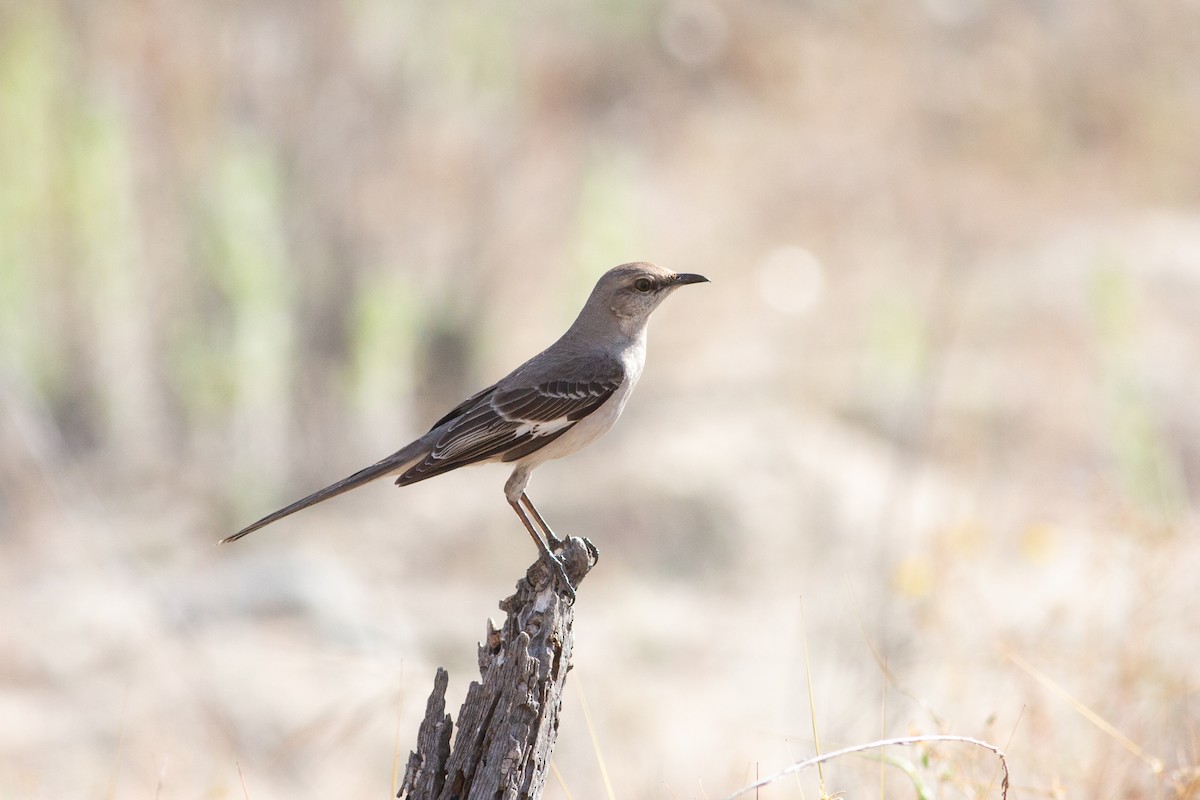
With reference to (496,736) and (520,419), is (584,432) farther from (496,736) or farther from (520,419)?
(496,736)

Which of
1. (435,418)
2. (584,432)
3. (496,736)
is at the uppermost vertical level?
(435,418)

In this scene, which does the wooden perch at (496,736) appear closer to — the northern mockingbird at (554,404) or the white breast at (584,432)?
the northern mockingbird at (554,404)

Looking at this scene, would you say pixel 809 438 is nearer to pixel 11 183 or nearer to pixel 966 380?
pixel 966 380

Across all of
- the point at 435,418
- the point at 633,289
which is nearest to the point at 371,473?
the point at 633,289

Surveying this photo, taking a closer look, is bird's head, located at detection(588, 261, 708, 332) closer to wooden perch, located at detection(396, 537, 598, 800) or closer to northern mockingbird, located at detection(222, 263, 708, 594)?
northern mockingbird, located at detection(222, 263, 708, 594)

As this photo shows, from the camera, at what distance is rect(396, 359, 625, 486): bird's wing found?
437 centimetres

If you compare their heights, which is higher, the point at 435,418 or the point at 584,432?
the point at 435,418

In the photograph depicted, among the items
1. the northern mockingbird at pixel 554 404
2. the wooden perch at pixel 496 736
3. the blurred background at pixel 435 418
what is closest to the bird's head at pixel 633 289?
the northern mockingbird at pixel 554 404

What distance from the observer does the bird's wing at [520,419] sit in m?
4.37

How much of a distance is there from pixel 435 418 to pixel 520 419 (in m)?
7.16

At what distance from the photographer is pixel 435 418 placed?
37.9 ft

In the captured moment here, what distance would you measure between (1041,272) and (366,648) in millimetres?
8669

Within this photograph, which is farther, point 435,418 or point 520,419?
point 435,418

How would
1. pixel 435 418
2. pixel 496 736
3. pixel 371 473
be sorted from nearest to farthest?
pixel 496 736, pixel 371 473, pixel 435 418
